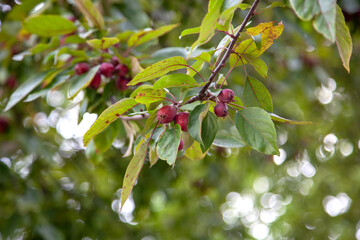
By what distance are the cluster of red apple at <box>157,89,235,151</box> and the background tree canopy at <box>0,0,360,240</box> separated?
0.03 metres

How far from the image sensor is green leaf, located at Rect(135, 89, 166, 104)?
2.27ft

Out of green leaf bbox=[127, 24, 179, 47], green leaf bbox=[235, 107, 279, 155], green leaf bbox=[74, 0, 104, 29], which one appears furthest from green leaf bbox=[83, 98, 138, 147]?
green leaf bbox=[74, 0, 104, 29]

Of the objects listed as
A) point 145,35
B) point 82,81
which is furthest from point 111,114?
point 145,35

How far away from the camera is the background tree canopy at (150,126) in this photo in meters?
1.17

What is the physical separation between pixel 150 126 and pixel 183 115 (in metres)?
0.07

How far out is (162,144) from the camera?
0.67 metres

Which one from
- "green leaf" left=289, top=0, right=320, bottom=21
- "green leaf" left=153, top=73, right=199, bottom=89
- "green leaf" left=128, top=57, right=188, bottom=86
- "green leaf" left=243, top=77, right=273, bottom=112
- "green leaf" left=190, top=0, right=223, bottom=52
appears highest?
"green leaf" left=289, top=0, right=320, bottom=21

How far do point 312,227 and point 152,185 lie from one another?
232 cm

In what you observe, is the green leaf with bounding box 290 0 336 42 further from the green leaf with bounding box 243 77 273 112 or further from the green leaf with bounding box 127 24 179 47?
the green leaf with bounding box 127 24 179 47

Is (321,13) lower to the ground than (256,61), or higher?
higher

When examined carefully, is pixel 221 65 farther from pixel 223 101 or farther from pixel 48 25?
pixel 48 25

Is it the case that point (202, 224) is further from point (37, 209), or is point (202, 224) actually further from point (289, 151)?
point (37, 209)

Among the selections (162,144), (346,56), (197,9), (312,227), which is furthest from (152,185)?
(312,227)

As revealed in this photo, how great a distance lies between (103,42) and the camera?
1.07 metres
